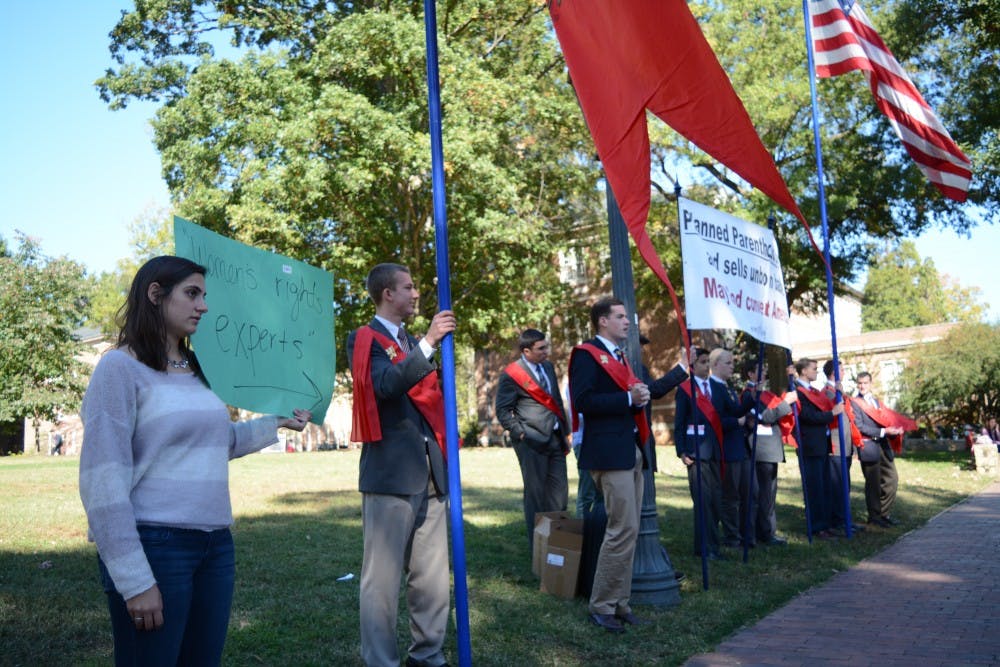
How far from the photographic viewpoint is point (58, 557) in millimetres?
8539

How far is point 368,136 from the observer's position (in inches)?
914

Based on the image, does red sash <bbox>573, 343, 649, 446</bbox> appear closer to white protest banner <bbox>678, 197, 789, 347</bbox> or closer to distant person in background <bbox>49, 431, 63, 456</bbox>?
white protest banner <bbox>678, 197, 789, 347</bbox>

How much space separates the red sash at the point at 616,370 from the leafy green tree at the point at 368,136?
16631 millimetres

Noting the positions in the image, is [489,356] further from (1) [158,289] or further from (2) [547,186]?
(1) [158,289]

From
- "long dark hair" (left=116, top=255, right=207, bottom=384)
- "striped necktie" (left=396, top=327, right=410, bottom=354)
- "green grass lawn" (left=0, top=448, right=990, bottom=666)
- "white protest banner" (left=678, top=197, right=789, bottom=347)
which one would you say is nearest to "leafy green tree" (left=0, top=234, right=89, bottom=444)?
"green grass lawn" (left=0, top=448, right=990, bottom=666)

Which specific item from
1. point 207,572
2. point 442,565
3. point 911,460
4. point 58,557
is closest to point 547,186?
point 911,460

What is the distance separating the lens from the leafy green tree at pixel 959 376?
87.1 feet

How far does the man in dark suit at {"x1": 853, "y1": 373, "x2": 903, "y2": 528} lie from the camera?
1147 cm

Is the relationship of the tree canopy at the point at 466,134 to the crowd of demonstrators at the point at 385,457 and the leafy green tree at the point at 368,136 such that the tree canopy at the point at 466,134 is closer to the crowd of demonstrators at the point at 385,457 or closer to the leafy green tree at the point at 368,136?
the leafy green tree at the point at 368,136

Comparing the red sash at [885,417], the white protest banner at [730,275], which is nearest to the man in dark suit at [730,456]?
the white protest banner at [730,275]

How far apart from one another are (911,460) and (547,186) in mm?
12802

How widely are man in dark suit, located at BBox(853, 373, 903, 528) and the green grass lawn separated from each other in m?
0.33

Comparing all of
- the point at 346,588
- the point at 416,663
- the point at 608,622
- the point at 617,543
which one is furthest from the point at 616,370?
the point at 346,588

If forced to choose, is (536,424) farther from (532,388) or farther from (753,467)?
(753,467)
